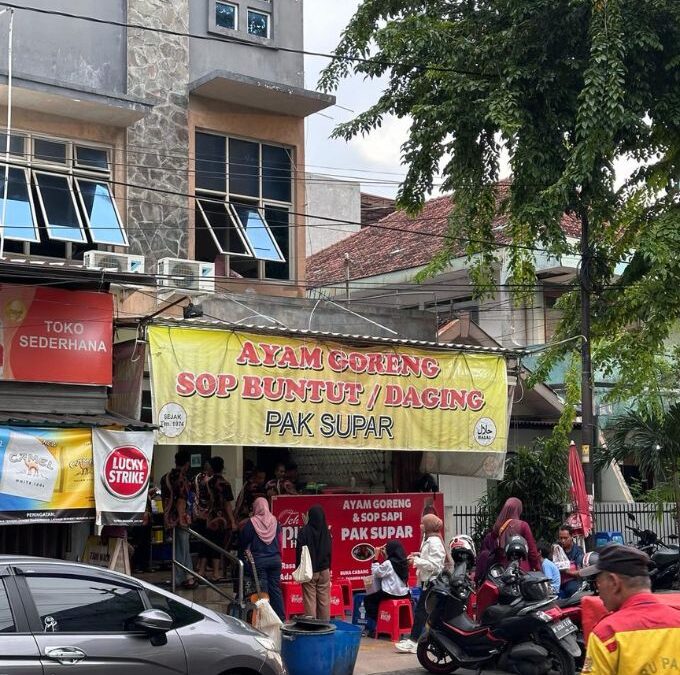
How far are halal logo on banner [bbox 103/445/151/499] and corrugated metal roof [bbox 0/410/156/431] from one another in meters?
0.28

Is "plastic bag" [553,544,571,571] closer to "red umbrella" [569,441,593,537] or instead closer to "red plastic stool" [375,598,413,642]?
"red umbrella" [569,441,593,537]

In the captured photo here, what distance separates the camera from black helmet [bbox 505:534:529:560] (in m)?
12.2

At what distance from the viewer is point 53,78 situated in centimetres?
1469

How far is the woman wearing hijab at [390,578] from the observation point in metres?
13.2

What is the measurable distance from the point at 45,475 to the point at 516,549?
17.9ft

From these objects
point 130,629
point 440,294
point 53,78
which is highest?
point 53,78

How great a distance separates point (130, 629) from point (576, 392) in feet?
38.2

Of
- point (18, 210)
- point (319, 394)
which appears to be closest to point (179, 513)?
point (319, 394)

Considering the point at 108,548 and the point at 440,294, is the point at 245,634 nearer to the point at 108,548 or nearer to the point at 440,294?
the point at 108,548

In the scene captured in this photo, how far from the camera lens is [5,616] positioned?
21.9ft

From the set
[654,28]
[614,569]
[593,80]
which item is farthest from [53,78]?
[614,569]

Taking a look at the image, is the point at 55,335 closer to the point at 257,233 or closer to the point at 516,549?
the point at 257,233

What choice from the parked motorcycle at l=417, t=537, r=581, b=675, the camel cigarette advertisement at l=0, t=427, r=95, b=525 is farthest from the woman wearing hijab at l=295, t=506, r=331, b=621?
the camel cigarette advertisement at l=0, t=427, r=95, b=525

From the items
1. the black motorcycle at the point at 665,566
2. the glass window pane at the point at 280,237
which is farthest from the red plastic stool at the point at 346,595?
the glass window pane at the point at 280,237
